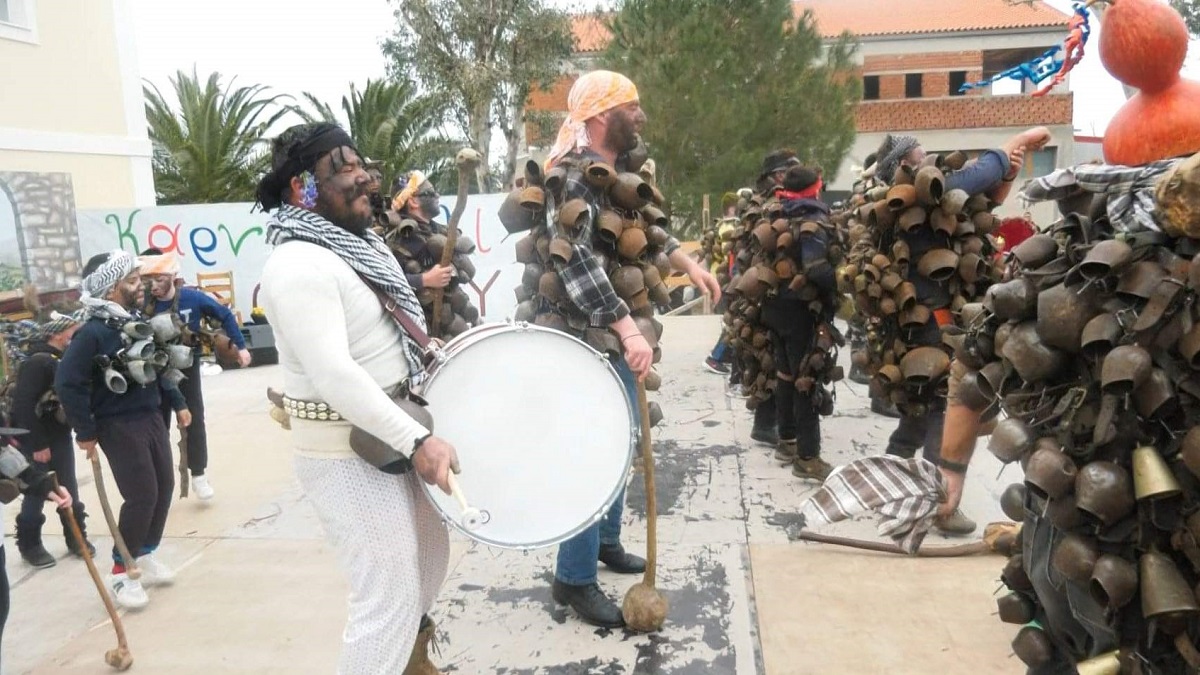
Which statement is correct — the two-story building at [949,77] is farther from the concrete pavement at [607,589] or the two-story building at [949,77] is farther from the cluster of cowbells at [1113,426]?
the cluster of cowbells at [1113,426]

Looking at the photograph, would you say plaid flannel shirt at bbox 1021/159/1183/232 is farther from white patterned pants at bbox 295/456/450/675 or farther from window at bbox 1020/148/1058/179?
window at bbox 1020/148/1058/179

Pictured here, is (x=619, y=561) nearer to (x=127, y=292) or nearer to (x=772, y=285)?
(x=772, y=285)

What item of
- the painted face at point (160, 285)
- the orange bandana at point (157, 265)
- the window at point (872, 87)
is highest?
the window at point (872, 87)

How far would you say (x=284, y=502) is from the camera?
5.17 m

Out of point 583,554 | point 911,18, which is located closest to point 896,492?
point 583,554

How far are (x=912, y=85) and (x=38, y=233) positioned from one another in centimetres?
2578

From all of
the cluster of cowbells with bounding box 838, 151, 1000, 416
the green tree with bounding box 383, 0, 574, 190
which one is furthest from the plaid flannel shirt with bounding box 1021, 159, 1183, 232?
the green tree with bounding box 383, 0, 574, 190

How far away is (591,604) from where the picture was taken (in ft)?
11.0

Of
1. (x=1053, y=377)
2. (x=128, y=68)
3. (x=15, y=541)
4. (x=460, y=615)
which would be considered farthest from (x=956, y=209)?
(x=128, y=68)

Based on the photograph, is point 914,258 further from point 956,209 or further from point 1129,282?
point 1129,282

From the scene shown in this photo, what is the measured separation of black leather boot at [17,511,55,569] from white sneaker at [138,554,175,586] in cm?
74

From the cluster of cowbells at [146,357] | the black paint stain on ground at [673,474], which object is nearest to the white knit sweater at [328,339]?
the cluster of cowbells at [146,357]

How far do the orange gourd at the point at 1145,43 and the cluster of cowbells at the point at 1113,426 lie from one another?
31 centimetres

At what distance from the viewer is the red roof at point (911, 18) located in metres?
27.4
